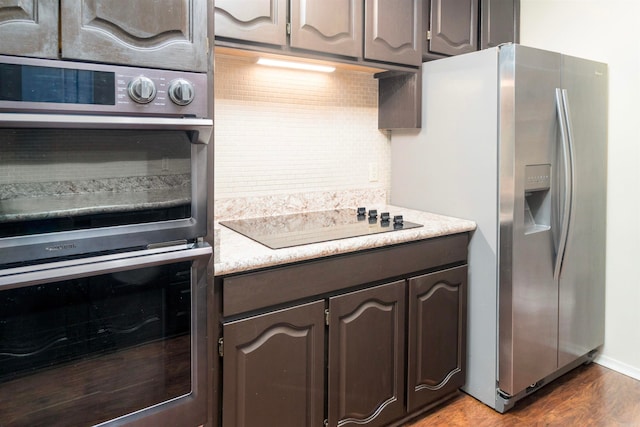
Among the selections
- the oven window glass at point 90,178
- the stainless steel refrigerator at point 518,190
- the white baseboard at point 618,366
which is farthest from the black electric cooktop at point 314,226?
the white baseboard at point 618,366

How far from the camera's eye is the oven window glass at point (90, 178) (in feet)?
3.30

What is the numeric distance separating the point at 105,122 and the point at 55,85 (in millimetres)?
130

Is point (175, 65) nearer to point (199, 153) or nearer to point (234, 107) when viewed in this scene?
point (199, 153)

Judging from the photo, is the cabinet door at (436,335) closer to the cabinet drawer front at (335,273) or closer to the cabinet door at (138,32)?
the cabinet drawer front at (335,273)

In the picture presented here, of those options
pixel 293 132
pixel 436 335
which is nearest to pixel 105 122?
pixel 293 132

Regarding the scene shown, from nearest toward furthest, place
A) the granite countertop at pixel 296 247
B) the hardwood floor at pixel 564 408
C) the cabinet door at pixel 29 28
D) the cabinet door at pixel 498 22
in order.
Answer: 1. the cabinet door at pixel 29 28
2. the granite countertop at pixel 296 247
3. the hardwood floor at pixel 564 408
4. the cabinet door at pixel 498 22

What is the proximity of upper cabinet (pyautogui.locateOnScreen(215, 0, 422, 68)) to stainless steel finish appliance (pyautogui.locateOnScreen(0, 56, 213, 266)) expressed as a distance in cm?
57

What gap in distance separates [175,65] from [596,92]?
2155mm

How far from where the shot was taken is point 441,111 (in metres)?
2.19

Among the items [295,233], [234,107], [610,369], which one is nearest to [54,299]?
[295,233]

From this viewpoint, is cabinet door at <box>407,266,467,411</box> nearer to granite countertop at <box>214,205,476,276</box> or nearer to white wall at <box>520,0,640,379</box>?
granite countertop at <box>214,205,476,276</box>

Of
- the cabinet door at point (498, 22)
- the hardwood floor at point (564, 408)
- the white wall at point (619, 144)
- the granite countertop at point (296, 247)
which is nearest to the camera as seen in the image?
the granite countertop at point (296, 247)

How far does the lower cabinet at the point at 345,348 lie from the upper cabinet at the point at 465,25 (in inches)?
39.5

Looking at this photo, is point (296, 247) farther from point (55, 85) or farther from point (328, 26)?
point (328, 26)
